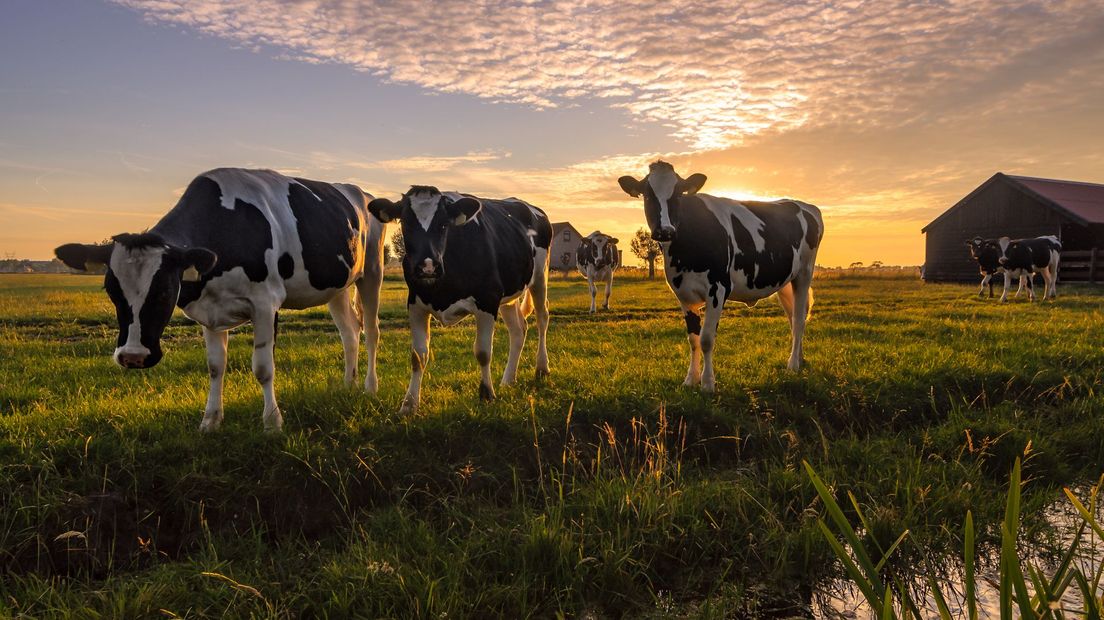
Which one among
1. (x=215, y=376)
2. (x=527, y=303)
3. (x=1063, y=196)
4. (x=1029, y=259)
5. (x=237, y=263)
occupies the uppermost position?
(x=1063, y=196)

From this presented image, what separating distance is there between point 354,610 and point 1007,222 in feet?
130

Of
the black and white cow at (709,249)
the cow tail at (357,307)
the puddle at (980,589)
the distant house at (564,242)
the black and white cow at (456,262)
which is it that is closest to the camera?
the puddle at (980,589)

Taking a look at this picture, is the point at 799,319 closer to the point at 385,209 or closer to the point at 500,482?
the point at 500,482

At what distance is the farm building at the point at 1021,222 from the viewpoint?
3083 cm

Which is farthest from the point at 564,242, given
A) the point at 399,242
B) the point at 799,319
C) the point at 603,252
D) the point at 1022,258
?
the point at 799,319

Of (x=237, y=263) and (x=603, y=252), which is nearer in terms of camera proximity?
(x=237, y=263)

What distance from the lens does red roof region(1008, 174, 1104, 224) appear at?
3093cm

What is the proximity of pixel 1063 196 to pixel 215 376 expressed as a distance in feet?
138

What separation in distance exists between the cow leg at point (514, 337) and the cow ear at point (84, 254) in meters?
4.33

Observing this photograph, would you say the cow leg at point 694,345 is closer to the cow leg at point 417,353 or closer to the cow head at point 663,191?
the cow head at point 663,191

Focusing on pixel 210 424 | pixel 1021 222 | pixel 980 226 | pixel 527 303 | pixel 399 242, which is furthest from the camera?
pixel 399 242

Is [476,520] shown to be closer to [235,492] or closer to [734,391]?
[235,492]

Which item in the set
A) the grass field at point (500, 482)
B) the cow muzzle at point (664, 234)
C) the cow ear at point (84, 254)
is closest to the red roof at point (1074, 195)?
the grass field at point (500, 482)

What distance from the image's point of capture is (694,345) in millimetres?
7863
